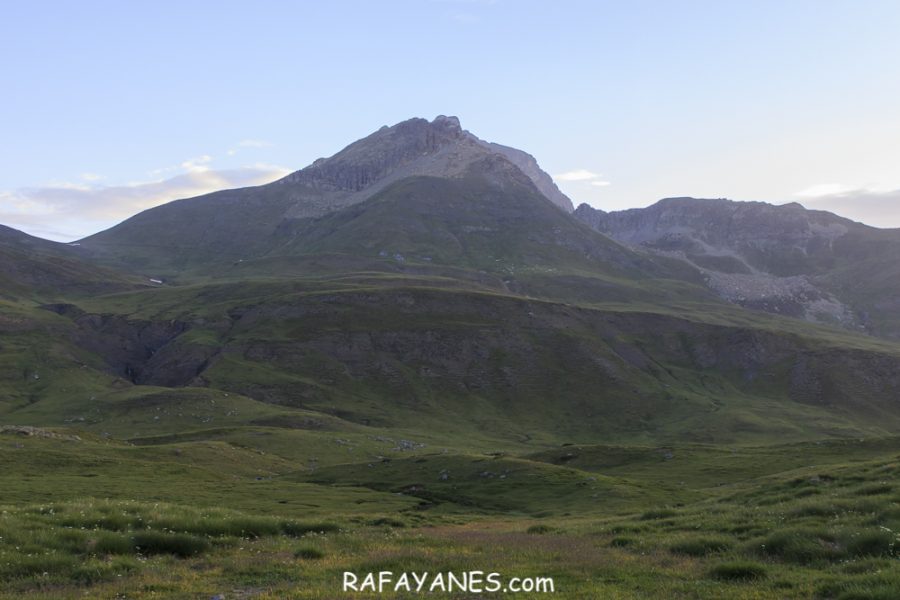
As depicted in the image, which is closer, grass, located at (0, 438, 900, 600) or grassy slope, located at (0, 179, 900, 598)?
grass, located at (0, 438, 900, 600)

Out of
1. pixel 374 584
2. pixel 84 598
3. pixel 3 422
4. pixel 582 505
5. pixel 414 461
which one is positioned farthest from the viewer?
pixel 3 422

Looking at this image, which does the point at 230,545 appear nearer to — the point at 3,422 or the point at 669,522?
the point at 669,522

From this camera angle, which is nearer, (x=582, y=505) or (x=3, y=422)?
(x=582, y=505)

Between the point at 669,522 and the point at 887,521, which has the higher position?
the point at 887,521

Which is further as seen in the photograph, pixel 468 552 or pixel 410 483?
pixel 410 483

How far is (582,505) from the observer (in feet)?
204

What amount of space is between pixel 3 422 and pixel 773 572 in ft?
552

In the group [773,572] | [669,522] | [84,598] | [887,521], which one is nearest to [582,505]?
[669,522]

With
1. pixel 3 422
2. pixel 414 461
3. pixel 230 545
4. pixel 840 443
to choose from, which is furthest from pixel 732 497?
pixel 3 422

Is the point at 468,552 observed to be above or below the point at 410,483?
above

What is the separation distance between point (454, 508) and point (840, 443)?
63.2m

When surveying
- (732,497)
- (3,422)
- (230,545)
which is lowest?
(3,422)

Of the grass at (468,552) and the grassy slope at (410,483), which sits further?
the grassy slope at (410,483)

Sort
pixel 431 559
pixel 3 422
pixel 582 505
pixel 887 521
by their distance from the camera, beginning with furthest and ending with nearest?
pixel 3 422 → pixel 582 505 → pixel 887 521 → pixel 431 559
